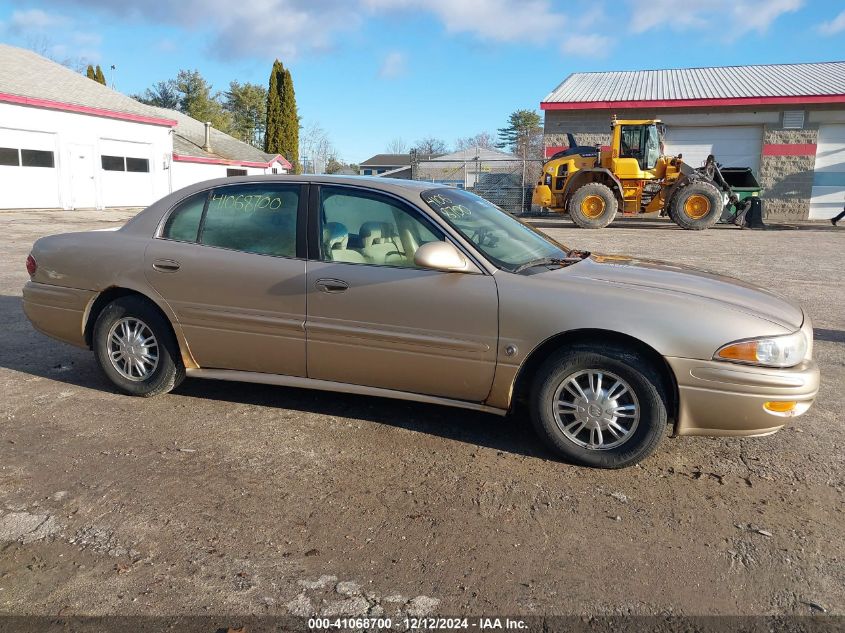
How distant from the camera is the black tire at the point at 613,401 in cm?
339

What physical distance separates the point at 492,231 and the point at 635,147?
1640cm

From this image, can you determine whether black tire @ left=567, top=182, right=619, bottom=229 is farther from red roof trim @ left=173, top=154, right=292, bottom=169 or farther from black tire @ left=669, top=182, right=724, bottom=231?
red roof trim @ left=173, top=154, right=292, bottom=169

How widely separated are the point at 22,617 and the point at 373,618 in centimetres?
123

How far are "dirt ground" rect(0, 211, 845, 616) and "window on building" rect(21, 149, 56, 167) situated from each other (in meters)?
21.2

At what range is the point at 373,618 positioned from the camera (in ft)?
7.74


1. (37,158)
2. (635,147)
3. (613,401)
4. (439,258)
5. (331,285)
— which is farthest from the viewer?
(37,158)

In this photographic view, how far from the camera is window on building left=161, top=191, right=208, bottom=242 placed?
14.3ft

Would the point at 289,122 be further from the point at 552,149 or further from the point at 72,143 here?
the point at 552,149

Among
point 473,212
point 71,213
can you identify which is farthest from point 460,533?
point 71,213

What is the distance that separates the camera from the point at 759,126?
24.8m

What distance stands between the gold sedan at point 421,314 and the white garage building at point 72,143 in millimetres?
20761

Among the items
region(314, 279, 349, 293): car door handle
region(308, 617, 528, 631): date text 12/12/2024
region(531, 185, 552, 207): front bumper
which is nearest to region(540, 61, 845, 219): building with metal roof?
region(531, 185, 552, 207): front bumper

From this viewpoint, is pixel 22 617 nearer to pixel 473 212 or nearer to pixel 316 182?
pixel 316 182

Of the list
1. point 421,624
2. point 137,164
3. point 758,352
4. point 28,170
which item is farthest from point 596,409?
point 137,164
